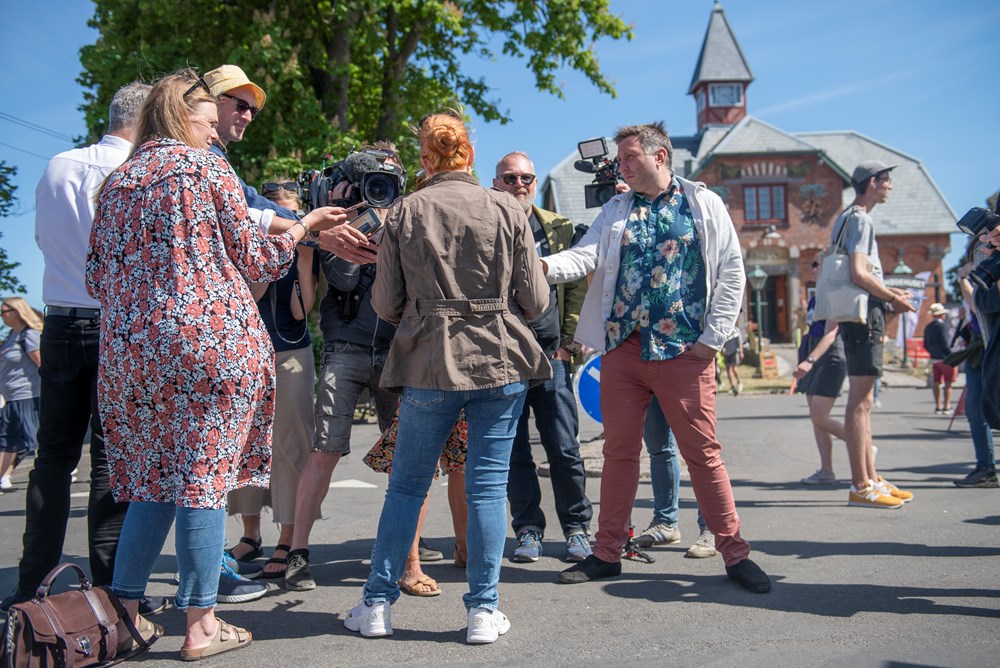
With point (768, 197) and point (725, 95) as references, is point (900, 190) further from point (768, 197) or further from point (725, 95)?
point (725, 95)

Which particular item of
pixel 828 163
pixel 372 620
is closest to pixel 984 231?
pixel 372 620

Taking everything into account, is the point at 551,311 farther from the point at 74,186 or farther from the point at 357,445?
the point at 357,445

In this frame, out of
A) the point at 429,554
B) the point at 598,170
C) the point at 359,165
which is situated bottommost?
the point at 429,554

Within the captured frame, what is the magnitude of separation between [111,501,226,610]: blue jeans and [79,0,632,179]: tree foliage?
11.6m

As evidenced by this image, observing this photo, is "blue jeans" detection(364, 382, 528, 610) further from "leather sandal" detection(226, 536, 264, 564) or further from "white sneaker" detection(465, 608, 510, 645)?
"leather sandal" detection(226, 536, 264, 564)

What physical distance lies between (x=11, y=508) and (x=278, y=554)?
3.98 meters

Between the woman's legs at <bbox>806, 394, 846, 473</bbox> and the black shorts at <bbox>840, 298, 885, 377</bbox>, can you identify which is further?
the woman's legs at <bbox>806, 394, 846, 473</bbox>

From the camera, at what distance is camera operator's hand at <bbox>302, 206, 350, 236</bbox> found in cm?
338

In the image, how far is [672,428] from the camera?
3941mm

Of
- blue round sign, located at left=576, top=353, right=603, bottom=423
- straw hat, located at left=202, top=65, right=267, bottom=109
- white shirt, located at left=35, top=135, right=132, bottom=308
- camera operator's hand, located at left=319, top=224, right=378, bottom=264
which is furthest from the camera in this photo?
blue round sign, located at left=576, top=353, right=603, bottom=423

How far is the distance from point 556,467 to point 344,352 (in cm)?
138

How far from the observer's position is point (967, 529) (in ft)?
16.1

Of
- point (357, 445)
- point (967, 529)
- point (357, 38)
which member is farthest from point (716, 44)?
point (967, 529)

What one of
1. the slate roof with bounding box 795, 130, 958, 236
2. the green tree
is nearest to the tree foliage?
the green tree
